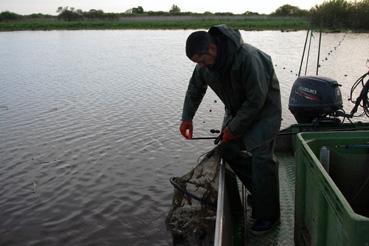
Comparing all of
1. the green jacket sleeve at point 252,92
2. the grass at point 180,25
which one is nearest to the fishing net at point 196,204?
the green jacket sleeve at point 252,92

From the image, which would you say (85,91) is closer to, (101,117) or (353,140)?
(101,117)

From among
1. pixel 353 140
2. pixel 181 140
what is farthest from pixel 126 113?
pixel 353 140

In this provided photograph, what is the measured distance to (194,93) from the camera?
4676mm

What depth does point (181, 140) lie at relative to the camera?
981cm

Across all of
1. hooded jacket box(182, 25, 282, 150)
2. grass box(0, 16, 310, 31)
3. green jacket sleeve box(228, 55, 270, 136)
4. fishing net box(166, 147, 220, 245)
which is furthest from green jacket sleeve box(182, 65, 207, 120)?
grass box(0, 16, 310, 31)

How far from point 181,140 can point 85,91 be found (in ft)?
23.6

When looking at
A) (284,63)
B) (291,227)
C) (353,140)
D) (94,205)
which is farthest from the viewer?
(284,63)

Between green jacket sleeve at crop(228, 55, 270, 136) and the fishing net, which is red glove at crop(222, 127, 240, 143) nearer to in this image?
green jacket sleeve at crop(228, 55, 270, 136)

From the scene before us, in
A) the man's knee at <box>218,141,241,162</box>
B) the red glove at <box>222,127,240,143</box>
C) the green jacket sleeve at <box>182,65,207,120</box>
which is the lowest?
the man's knee at <box>218,141,241,162</box>

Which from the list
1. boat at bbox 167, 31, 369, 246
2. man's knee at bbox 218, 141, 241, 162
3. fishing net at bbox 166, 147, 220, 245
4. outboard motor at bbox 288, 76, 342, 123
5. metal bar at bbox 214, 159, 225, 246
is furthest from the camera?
outboard motor at bbox 288, 76, 342, 123

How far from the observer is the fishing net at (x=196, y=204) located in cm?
476

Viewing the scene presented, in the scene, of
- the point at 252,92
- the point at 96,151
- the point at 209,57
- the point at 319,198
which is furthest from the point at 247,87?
the point at 96,151

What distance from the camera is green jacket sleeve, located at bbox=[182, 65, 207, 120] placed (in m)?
4.54

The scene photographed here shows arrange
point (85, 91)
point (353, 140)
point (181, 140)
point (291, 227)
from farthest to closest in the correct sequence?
point (85, 91), point (181, 140), point (291, 227), point (353, 140)
